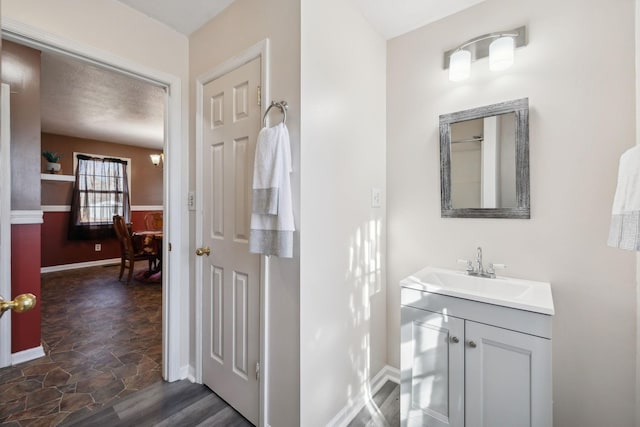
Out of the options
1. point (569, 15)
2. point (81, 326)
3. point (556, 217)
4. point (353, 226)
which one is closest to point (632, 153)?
point (556, 217)

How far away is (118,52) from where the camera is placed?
1.79 m

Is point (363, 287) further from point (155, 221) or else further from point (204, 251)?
point (155, 221)

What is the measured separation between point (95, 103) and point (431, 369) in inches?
186

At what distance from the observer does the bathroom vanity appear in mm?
1270

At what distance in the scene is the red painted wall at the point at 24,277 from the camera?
2326mm

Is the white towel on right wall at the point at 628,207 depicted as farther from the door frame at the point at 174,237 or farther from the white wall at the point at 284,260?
the door frame at the point at 174,237

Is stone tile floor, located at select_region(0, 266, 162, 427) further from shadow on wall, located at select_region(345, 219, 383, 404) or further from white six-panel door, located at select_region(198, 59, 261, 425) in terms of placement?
shadow on wall, located at select_region(345, 219, 383, 404)

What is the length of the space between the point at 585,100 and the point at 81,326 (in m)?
4.38

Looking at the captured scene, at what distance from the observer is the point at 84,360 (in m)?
2.38

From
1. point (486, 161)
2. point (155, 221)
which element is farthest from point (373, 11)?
point (155, 221)

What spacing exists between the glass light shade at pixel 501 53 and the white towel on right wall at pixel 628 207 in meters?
0.82

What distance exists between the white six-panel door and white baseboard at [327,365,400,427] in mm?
477

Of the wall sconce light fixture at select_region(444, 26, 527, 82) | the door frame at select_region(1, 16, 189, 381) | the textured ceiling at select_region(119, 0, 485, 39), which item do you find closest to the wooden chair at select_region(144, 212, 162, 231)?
the door frame at select_region(1, 16, 189, 381)

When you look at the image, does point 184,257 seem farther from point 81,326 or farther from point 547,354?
point 547,354
